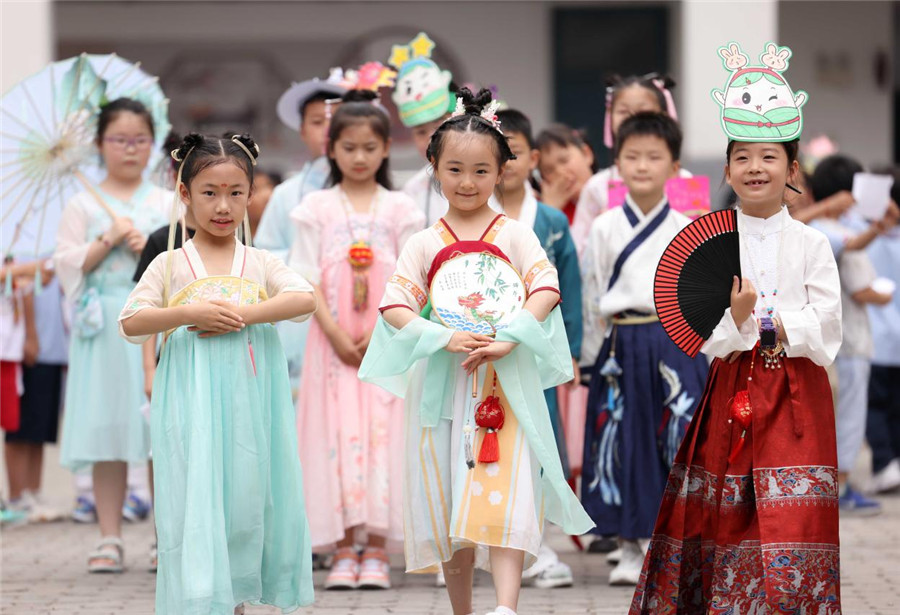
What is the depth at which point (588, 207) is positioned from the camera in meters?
7.12

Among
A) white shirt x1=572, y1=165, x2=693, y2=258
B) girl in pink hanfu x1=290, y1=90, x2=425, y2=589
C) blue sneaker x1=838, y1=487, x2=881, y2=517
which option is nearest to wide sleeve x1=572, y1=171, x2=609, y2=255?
white shirt x1=572, y1=165, x2=693, y2=258

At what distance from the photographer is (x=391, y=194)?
21.0 feet

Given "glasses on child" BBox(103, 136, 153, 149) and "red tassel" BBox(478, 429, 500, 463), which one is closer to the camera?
"red tassel" BBox(478, 429, 500, 463)

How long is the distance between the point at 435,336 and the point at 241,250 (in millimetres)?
769

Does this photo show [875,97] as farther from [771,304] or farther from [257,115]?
[771,304]

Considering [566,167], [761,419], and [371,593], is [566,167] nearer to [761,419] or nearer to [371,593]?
[371,593]

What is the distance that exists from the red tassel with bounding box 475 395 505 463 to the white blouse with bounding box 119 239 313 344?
0.68 meters

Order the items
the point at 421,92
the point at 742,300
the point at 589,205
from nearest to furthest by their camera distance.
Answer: the point at 742,300 → the point at 421,92 → the point at 589,205

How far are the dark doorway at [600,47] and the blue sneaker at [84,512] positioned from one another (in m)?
8.94

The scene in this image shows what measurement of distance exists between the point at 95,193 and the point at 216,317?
2245 millimetres

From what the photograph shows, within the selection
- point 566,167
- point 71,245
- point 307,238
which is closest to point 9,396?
point 71,245

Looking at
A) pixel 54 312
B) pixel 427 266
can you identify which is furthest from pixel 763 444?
pixel 54 312

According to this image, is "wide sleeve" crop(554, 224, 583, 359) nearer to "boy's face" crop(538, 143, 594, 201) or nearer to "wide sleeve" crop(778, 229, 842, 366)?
"boy's face" crop(538, 143, 594, 201)

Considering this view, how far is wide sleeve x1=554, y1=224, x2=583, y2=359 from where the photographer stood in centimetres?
618
